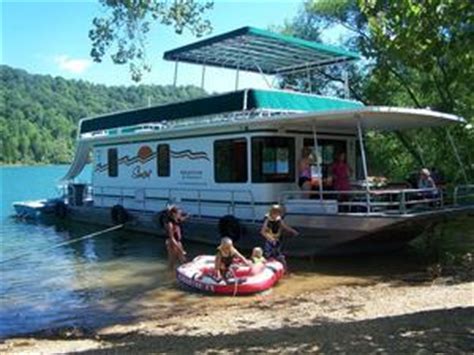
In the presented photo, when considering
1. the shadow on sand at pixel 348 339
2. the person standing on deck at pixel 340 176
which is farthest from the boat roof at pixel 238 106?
the shadow on sand at pixel 348 339

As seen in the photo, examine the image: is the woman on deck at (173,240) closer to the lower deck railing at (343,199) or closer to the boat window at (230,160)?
the lower deck railing at (343,199)

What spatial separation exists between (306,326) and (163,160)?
1350 cm

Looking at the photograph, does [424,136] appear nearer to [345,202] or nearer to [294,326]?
[345,202]

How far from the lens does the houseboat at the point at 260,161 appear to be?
1633 cm

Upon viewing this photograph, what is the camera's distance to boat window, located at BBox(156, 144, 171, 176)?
22.3 m

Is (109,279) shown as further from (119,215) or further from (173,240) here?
(119,215)

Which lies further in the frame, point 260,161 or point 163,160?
point 163,160

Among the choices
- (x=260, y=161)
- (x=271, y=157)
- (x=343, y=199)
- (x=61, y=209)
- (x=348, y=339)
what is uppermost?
(x=271, y=157)

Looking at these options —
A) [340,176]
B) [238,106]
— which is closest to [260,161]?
[238,106]

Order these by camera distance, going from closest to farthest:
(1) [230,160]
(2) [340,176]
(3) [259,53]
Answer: (2) [340,176], (1) [230,160], (3) [259,53]

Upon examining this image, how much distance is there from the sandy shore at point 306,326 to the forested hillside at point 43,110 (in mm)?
91668

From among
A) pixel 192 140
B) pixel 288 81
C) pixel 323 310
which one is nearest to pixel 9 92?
pixel 288 81

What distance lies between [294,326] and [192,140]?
38.1 ft

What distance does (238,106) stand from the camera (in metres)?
19.1
